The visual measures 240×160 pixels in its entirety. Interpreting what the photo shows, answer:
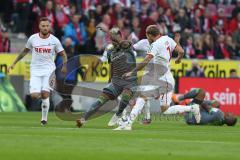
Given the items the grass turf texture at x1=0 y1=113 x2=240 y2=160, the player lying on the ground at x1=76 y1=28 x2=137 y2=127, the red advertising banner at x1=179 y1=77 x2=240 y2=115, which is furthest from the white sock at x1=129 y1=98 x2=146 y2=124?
the red advertising banner at x1=179 y1=77 x2=240 y2=115

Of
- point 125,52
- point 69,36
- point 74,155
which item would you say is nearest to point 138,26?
point 69,36

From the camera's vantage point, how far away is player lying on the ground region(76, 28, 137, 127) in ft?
66.9

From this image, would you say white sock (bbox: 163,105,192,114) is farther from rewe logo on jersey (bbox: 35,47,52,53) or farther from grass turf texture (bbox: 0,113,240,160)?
rewe logo on jersey (bbox: 35,47,52,53)

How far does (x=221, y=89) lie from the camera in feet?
105

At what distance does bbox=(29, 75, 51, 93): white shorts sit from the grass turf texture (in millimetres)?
2838

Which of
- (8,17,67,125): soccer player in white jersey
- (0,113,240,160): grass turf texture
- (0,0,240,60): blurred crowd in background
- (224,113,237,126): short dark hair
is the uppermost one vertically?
(0,0,240,60): blurred crowd in background

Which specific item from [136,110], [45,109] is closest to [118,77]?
[136,110]

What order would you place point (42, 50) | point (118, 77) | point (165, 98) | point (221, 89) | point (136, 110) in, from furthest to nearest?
1. point (221, 89)
2. point (42, 50)
3. point (165, 98)
4. point (118, 77)
5. point (136, 110)

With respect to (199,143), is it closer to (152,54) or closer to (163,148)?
(163,148)

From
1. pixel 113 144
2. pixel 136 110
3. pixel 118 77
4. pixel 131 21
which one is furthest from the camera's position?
pixel 131 21

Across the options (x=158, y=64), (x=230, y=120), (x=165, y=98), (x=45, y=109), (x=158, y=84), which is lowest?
(x=230, y=120)

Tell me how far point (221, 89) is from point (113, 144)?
1707cm

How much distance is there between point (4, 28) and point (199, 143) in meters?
17.8

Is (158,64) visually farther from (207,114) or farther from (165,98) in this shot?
(207,114)
